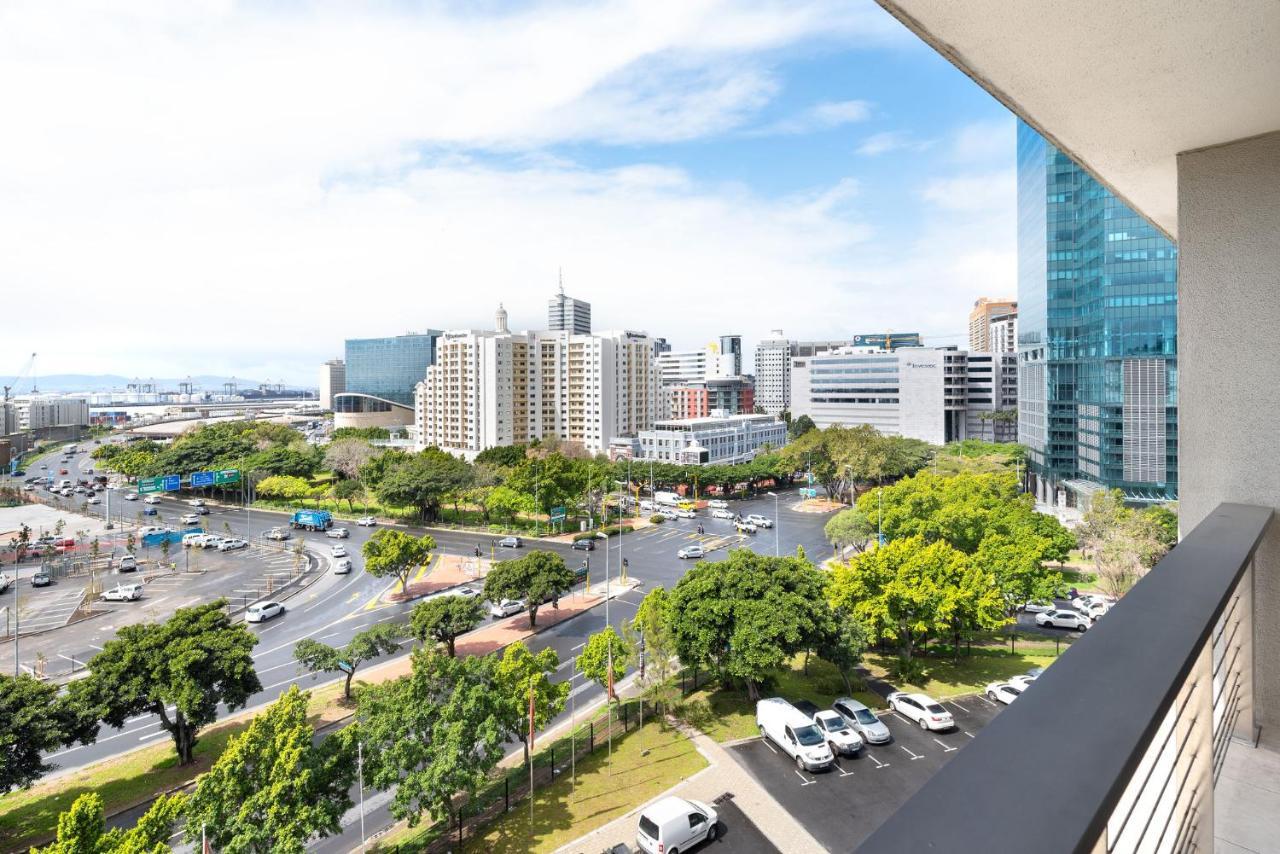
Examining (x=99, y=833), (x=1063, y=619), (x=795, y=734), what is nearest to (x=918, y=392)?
(x=1063, y=619)

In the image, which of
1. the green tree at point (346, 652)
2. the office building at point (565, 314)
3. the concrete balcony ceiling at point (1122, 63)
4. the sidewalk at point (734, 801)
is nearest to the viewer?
the concrete balcony ceiling at point (1122, 63)

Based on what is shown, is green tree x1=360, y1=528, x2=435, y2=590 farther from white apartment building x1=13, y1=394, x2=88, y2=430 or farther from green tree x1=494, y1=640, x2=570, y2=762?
white apartment building x1=13, y1=394, x2=88, y2=430

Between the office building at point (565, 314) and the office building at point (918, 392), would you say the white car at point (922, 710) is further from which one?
the office building at point (565, 314)

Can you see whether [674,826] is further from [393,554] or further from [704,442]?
[704,442]

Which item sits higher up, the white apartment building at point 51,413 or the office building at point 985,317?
the office building at point 985,317

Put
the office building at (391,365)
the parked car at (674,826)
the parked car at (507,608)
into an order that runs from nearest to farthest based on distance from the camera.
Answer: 1. the parked car at (674,826)
2. the parked car at (507,608)
3. the office building at (391,365)

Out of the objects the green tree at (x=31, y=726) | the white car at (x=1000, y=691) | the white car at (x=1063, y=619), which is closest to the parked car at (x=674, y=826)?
the white car at (x=1000, y=691)

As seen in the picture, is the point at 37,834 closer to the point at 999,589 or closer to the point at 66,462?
the point at 999,589

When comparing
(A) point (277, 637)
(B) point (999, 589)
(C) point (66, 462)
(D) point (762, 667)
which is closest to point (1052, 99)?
(D) point (762, 667)
